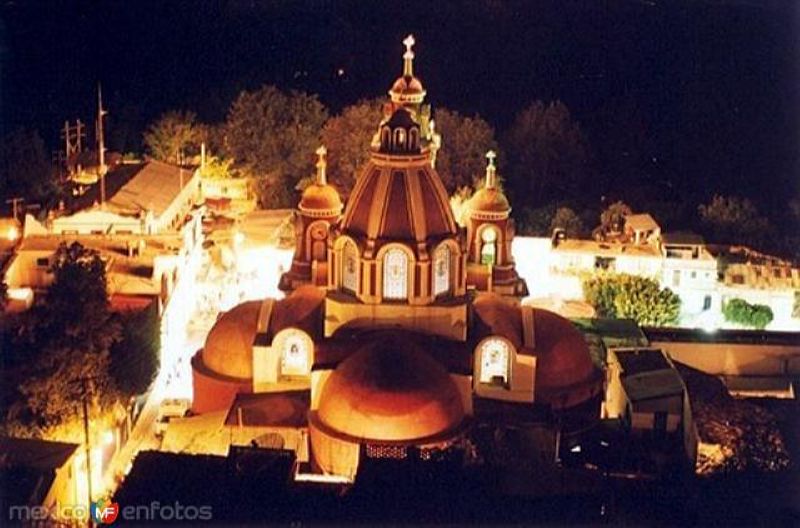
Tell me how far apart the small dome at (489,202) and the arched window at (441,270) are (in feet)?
13.7

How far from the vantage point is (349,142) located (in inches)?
1367

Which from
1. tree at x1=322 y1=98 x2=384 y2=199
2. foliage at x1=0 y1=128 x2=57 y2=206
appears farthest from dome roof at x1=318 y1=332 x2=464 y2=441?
foliage at x1=0 y1=128 x2=57 y2=206

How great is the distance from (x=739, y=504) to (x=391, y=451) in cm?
421

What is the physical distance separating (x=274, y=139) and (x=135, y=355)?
17491 millimetres

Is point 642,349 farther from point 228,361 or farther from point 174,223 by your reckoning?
point 174,223

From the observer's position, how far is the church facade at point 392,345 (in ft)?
55.5

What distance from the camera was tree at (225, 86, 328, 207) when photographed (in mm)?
36125

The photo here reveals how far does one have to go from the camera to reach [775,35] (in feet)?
146

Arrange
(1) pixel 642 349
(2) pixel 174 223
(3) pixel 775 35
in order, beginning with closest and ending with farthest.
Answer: (1) pixel 642 349
(2) pixel 174 223
(3) pixel 775 35

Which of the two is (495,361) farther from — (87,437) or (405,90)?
(87,437)

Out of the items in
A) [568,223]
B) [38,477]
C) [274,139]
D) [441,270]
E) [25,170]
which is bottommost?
[38,477]

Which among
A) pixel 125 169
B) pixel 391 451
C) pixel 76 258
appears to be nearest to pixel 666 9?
pixel 125 169

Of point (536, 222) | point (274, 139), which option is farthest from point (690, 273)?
point (274, 139)

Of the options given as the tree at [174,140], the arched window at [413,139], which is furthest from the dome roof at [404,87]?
the tree at [174,140]
